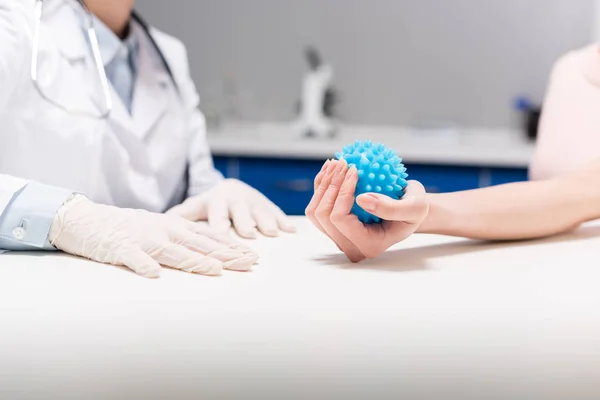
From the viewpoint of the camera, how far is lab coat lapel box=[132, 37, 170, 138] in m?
1.43

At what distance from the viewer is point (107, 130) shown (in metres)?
1.31

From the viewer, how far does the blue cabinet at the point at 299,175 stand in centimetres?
251

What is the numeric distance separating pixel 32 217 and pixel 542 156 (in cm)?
83

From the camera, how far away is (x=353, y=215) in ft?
2.41

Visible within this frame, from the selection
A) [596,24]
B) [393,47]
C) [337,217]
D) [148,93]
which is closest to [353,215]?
[337,217]

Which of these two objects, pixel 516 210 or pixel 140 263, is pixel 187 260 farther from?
pixel 516 210

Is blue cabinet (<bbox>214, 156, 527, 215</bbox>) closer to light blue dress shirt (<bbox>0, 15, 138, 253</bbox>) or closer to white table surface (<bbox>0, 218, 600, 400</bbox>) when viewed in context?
light blue dress shirt (<bbox>0, 15, 138, 253</bbox>)

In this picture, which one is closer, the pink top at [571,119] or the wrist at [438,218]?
the wrist at [438,218]

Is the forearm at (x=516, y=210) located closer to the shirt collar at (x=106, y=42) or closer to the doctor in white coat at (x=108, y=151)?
the doctor in white coat at (x=108, y=151)

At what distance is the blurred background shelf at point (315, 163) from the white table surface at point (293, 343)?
188 cm

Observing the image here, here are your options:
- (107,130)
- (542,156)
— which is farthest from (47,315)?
(542,156)

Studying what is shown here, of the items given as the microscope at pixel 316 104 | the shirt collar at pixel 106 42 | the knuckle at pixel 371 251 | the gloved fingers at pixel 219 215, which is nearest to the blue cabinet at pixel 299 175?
the microscope at pixel 316 104

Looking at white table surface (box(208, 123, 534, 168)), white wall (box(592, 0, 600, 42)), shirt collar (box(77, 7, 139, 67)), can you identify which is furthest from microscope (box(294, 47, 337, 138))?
shirt collar (box(77, 7, 139, 67))

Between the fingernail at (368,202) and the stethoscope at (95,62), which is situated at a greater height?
the stethoscope at (95,62)
